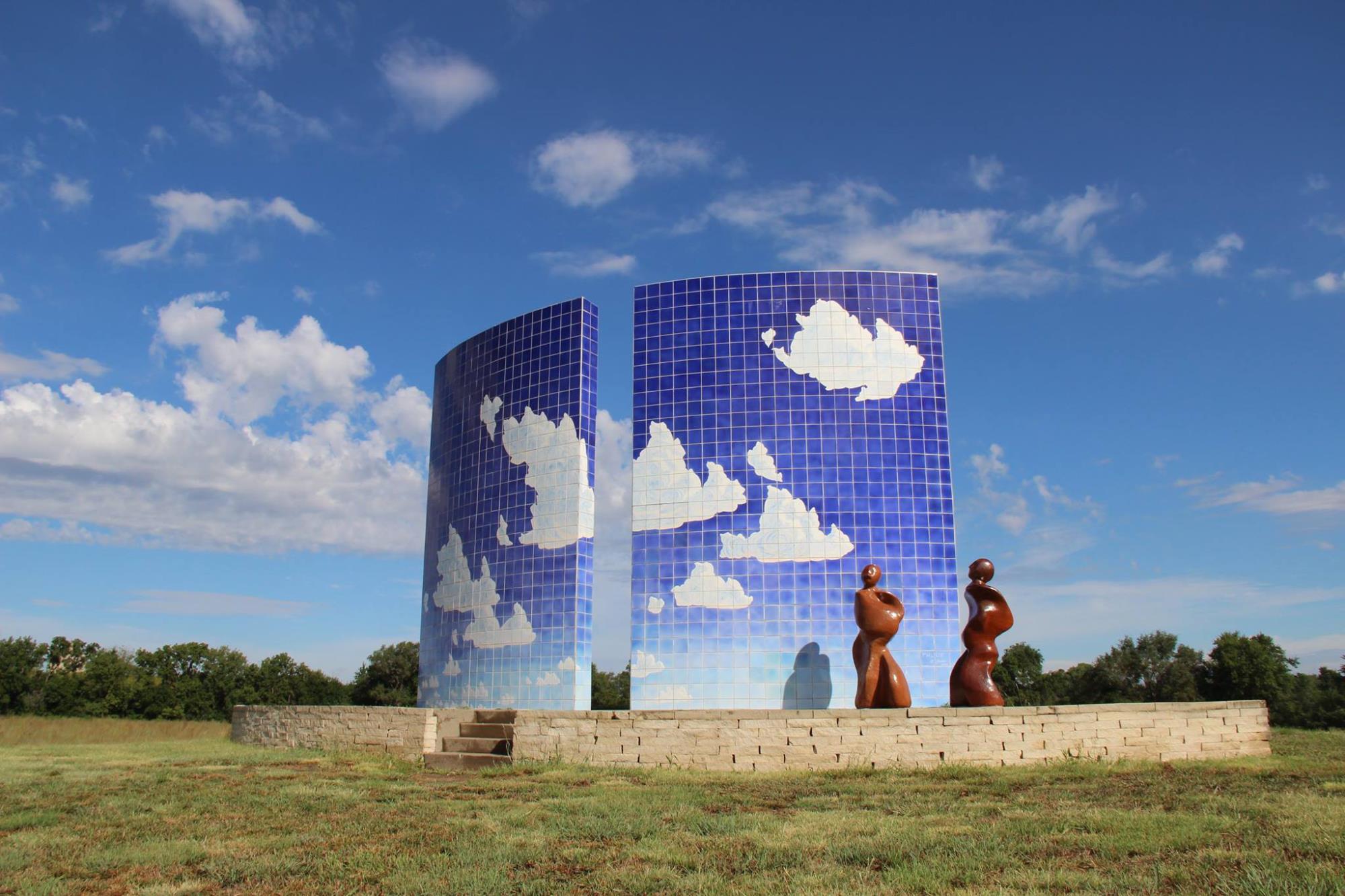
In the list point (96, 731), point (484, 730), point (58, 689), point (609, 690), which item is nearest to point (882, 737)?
point (484, 730)

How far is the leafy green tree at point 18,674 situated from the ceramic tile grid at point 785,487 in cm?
3605

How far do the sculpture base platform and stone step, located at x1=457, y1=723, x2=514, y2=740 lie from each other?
1.50m

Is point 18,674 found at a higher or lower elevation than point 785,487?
lower

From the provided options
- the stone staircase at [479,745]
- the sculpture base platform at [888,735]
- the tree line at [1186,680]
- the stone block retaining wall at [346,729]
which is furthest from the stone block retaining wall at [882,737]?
the tree line at [1186,680]

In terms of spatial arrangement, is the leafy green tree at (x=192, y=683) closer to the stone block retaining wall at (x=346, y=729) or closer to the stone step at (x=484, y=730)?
the stone block retaining wall at (x=346, y=729)

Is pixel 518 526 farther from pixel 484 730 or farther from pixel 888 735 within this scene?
pixel 888 735

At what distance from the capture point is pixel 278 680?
144 feet

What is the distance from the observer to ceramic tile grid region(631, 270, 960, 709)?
18875mm

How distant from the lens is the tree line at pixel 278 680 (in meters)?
38.4

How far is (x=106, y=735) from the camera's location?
22109mm

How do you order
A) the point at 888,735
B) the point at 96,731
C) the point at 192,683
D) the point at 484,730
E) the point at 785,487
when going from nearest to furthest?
the point at 888,735 < the point at 484,730 < the point at 785,487 < the point at 96,731 < the point at 192,683

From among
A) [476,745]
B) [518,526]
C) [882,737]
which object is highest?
[518,526]

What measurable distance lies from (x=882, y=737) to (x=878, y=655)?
3022 millimetres

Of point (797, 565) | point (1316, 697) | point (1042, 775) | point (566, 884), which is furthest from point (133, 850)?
point (1316, 697)
